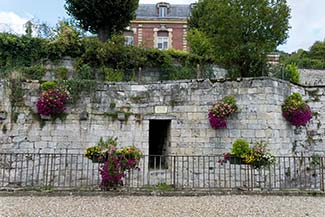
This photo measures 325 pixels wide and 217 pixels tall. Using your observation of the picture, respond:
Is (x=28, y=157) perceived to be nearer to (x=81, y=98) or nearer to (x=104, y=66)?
(x=81, y=98)

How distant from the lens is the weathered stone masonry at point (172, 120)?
297 inches

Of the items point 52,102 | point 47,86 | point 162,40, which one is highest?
point 162,40

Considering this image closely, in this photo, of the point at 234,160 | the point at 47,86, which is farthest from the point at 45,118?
the point at 234,160

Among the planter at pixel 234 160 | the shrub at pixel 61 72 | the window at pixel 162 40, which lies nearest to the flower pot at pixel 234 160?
the planter at pixel 234 160

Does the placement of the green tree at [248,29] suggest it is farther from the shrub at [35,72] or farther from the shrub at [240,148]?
the shrub at [35,72]

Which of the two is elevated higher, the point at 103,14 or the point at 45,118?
the point at 103,14

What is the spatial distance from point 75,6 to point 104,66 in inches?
153

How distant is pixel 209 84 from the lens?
7922 millimetres

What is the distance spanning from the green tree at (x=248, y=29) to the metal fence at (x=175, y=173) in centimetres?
306

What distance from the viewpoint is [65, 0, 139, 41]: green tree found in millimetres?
11847

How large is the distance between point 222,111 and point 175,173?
2113 mm

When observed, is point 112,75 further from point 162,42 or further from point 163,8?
point 163,8

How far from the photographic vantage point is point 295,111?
24.8ft

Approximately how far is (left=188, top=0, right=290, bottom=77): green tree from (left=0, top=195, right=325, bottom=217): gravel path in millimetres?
4362
